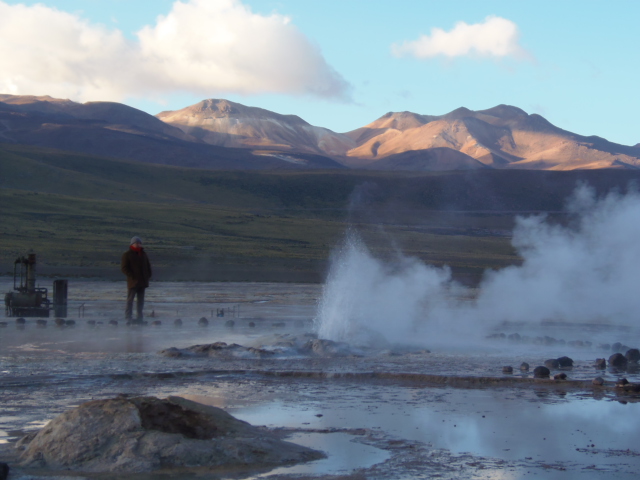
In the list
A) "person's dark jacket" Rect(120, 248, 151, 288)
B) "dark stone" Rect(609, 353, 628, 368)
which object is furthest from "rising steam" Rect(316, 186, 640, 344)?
"person's dark jacket" Rect(120, 248, 151, 288)

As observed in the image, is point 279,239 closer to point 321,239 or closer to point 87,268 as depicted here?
point 321,239

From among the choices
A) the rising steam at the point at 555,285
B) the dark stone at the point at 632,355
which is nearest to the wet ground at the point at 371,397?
the dark stone at the point at 632,355

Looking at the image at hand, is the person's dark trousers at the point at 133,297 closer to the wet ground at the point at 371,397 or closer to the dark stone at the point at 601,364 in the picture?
the wet ground at the point at 371,397

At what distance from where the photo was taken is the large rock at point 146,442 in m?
7.36

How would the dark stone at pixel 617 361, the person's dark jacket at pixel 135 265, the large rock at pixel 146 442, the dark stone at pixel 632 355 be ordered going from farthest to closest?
the person's dark jacket at pixel 135 265, the dark stone at pixel 632 355, the dark stone at pixel 617 361, the large rock at pixel 146 442

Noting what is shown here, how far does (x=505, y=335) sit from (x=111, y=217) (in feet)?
179

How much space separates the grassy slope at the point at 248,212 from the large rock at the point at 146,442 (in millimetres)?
30668

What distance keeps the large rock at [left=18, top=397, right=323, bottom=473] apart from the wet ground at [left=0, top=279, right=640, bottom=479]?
0.30 meters

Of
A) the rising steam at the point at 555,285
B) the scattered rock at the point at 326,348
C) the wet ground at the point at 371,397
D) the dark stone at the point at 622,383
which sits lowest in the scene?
the wet ground at the point at 371,397

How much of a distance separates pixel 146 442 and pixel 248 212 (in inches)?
3284

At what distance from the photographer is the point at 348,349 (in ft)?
52.4

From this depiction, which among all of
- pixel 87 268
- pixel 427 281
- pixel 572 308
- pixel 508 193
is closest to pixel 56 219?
pixel 87 268

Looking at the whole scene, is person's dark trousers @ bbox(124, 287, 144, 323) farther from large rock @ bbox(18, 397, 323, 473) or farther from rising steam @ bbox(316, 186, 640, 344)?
large rock @ bbox(18, 397, 323, 473)

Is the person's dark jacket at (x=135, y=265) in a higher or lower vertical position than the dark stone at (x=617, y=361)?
higher
